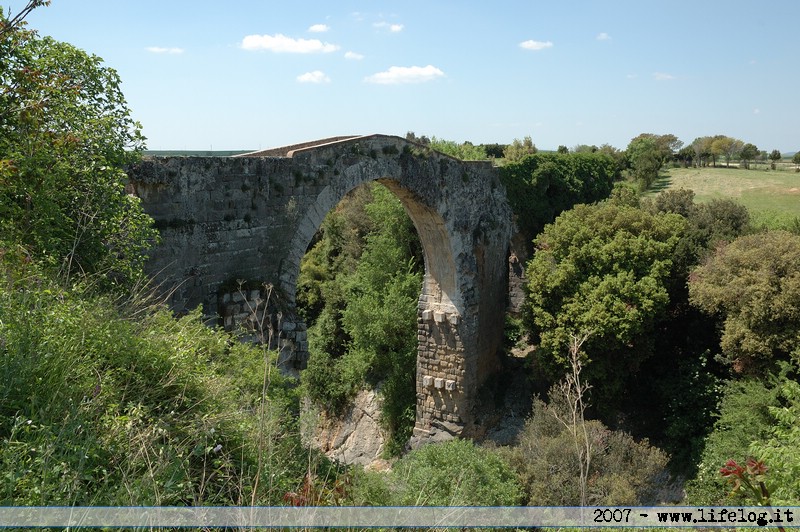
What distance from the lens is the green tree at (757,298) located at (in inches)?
396

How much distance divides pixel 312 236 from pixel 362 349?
7810mm

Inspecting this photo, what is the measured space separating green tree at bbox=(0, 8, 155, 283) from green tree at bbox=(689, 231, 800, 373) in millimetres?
9956

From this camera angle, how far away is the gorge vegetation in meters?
3.55

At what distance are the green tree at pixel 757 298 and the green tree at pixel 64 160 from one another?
32.7 ft

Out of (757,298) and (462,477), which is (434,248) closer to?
(757,298)

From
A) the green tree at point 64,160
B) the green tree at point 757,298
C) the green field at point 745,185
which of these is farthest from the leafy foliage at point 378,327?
the green field at point 745,185

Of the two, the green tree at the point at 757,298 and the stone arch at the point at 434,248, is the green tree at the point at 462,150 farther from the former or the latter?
the green tree at the point at 757,298

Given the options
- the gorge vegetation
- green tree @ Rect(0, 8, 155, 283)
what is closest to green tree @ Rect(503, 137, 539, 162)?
the gorge vegetation

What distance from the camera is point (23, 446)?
118 inches

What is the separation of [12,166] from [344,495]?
3.63 metres

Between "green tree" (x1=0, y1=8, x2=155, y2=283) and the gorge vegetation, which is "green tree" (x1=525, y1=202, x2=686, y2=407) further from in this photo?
"green tree" (x1=0, y1=8, x2=155, y2=283)

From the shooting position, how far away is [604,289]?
1184 centimetres

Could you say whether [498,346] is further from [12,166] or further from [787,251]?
[12,166]

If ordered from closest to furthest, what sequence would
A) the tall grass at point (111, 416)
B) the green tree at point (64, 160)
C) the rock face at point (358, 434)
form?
the tall grass at point (111, 416) < the green tree at point (64, 160) < the rock face at point (358, 434)
